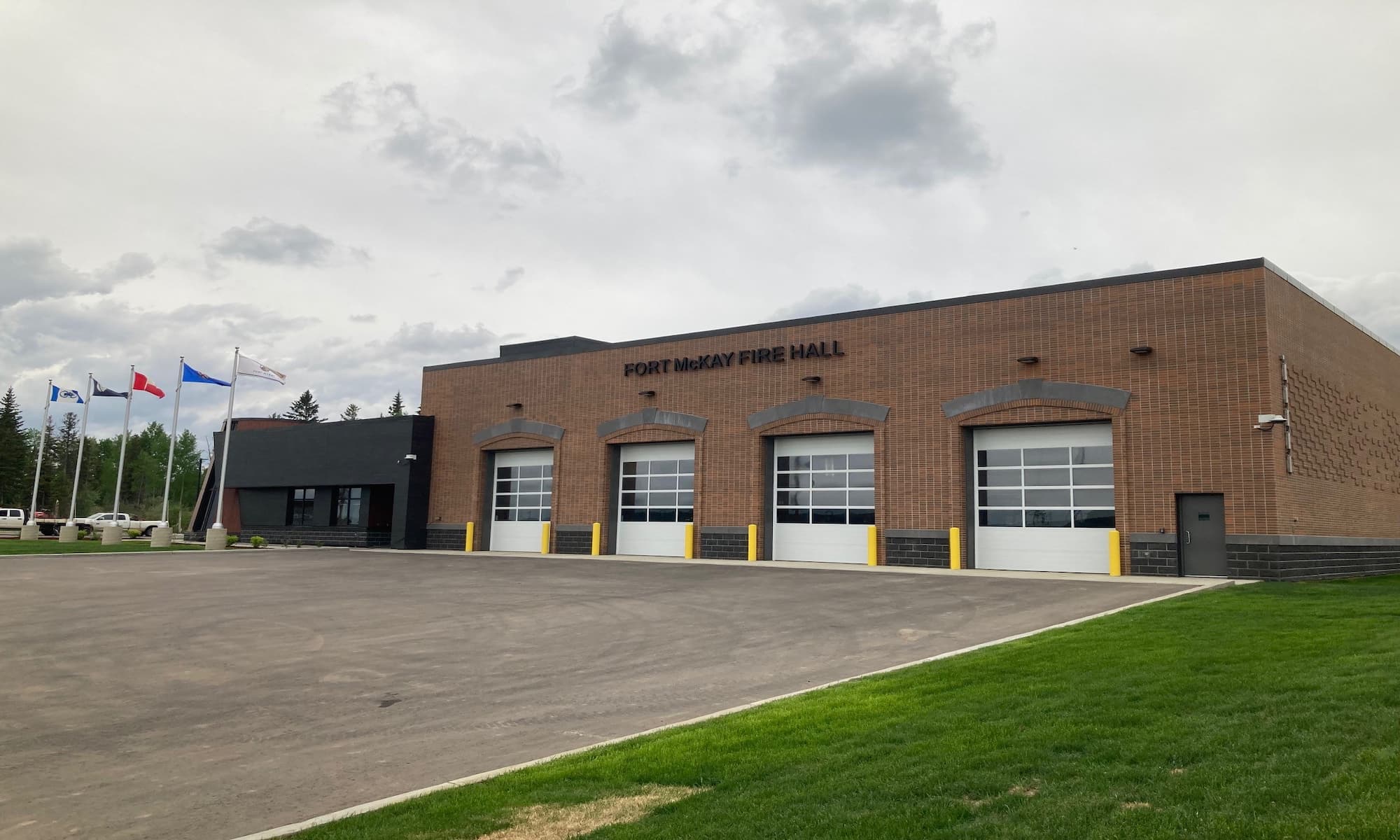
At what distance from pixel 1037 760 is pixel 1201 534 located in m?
20.1

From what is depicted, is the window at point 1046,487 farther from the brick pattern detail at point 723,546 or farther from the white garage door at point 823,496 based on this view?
the brick pattern detail at point 723,546

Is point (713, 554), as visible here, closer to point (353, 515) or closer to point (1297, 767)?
point (353, 515)

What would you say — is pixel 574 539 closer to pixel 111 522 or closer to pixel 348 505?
pixel 348 505

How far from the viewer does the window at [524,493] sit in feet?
124

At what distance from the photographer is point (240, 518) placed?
166ft

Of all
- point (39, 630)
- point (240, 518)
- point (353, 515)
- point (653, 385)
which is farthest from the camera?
point (240, 518)

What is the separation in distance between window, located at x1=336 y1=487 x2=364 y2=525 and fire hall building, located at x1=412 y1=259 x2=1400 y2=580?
10.5 metres

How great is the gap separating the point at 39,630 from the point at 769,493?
21086 mm

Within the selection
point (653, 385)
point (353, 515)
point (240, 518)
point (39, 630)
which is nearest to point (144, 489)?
point (240, 518)

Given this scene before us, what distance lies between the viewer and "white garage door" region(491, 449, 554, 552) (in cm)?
3781

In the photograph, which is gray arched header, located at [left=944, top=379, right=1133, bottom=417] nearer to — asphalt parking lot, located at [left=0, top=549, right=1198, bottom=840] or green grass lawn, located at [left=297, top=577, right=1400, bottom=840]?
asphalt parking lot, located at [left=0, top=549, right=1198, bottom=840]

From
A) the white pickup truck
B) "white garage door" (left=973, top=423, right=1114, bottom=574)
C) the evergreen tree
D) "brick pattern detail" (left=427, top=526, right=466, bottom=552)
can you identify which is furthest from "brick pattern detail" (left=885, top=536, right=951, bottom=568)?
the evergreen tree

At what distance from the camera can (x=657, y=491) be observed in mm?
34750

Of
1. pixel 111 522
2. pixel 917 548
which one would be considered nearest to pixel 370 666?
pixel 917 548
